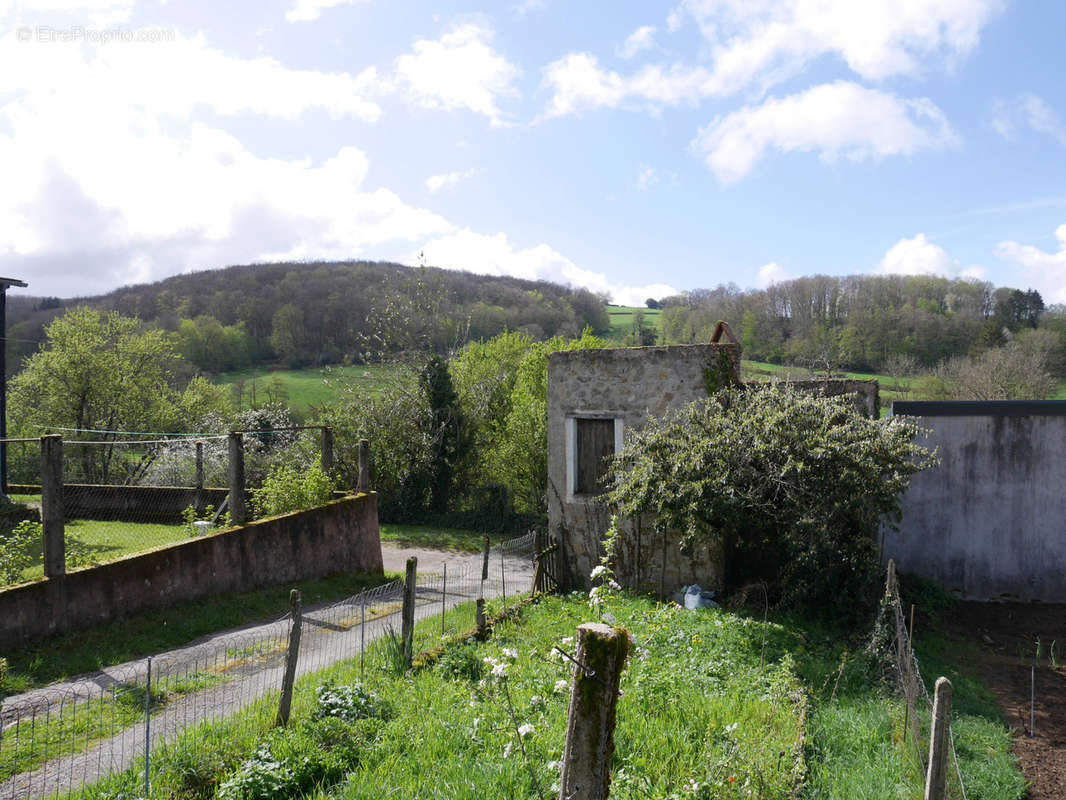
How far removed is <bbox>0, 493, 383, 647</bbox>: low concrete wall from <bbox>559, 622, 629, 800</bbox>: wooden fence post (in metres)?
7.96

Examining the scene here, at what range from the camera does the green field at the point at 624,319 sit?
2339 inches

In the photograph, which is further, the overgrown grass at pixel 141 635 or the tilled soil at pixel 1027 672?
the overgrown grass at pixel 141 635

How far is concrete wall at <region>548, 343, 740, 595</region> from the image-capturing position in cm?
1138

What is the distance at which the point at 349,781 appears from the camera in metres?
4.94

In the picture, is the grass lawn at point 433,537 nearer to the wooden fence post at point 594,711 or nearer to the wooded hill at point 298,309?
the wooden fence post at point 594,711

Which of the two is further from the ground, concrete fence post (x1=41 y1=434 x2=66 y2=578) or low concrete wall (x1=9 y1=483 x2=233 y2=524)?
concrete fence post (x1=41 y1=434 x2=66 y2=578)

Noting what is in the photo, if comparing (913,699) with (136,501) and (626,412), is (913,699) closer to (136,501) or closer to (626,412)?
(626,412)

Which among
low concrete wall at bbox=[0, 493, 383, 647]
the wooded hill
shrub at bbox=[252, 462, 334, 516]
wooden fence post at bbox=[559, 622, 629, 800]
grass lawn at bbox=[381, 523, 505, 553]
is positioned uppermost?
the wooded hill

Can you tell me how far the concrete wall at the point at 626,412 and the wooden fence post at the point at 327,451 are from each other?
488 cm

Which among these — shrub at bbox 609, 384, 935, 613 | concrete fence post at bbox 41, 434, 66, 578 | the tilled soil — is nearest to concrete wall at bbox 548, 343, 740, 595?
shrub at bbox 609, 384, 935, 613

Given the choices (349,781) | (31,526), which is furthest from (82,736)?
(31,526)

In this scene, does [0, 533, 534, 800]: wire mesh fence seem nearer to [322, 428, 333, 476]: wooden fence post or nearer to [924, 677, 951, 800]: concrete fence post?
[322, 428, 333, 476]: wooden fence post

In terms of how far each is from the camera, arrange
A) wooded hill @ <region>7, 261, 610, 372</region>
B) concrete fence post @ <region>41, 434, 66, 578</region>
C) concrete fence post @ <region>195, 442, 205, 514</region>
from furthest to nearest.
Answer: wooded hill @ <region>7, 261, 610, 372</region>, concrete fence post @ <region>195, 442, 205, 514</region>, concrete fence post @ <region>41, 434, 66, 578</region>

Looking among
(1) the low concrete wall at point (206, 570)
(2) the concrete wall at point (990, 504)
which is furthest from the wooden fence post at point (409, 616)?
(2) the concrete wall at point (990, 504)
